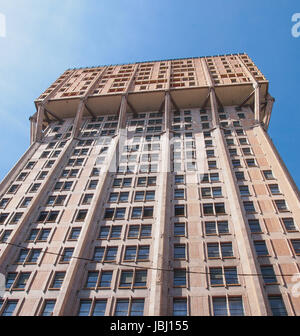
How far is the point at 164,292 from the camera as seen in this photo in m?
20.0

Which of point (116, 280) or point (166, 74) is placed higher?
point (166, 74)

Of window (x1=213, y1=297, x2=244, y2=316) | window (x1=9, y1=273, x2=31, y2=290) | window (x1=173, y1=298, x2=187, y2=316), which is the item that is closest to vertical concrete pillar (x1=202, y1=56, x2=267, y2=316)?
window (x1=213, y1=297, x2=244, y2=316)

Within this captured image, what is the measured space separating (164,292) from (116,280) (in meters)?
3.87

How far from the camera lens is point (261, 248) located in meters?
23.1

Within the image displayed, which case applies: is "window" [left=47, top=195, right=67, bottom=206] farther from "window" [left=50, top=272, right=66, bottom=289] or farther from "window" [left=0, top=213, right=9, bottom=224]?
"window" [left=50, top=272, right=66, bottom=289]

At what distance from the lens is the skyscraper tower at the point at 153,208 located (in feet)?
67.2

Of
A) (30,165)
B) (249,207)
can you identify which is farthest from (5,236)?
(249,207)

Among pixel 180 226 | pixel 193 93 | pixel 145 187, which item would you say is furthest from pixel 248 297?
pixel 193 93

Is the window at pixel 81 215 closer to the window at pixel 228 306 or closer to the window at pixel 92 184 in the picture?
the window at pixel 92 184

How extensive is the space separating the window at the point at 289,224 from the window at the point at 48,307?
19100 mm

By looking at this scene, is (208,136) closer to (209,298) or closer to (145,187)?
(145,187)

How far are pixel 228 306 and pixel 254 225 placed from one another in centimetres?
807

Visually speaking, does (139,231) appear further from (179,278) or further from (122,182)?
(122,182)
